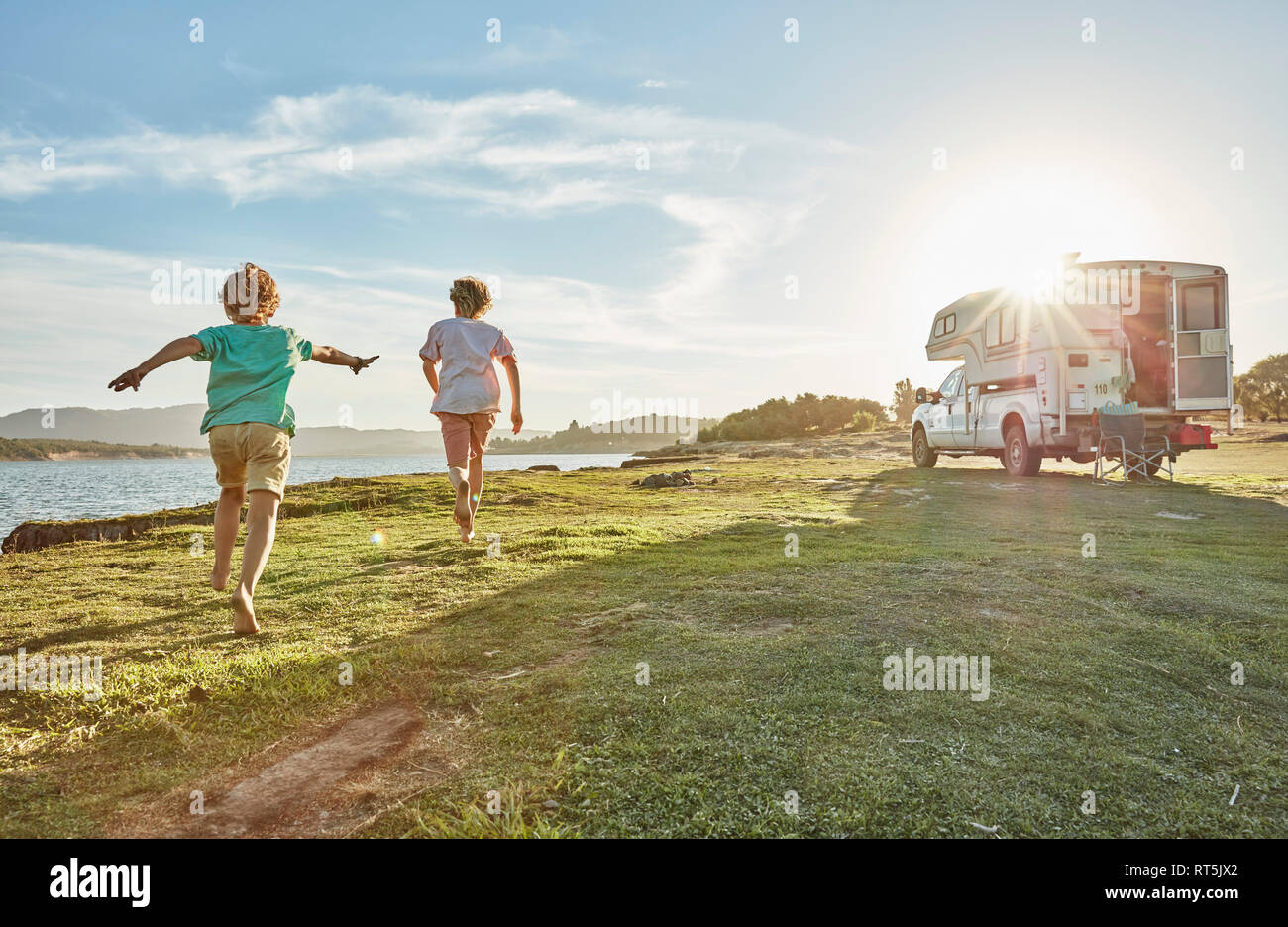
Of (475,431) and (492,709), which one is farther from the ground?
(475,431)

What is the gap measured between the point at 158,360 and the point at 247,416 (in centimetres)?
55

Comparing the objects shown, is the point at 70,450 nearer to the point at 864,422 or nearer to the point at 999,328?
the point at 864,422

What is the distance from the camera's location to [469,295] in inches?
259

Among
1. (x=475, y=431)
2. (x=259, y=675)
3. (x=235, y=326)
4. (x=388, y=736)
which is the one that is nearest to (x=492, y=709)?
(x=388, y=736)

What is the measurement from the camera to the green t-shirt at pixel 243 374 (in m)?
4.24

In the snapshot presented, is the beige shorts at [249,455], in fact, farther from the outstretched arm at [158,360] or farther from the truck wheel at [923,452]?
the truck wheel at [923,452]

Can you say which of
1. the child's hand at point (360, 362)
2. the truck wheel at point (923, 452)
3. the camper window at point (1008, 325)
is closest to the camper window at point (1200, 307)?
the camper window at point (1008, 325)

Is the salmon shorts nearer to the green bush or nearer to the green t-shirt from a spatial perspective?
the green t-shirt

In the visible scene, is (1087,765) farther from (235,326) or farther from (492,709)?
(235,326)

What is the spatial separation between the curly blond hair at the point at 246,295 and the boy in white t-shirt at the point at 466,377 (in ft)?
6.59

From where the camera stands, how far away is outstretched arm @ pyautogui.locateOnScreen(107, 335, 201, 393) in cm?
379

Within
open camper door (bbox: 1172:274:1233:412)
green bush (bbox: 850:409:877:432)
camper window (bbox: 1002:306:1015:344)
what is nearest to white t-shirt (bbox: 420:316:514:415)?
camper window (bbox: 1002:306:1015:344)
